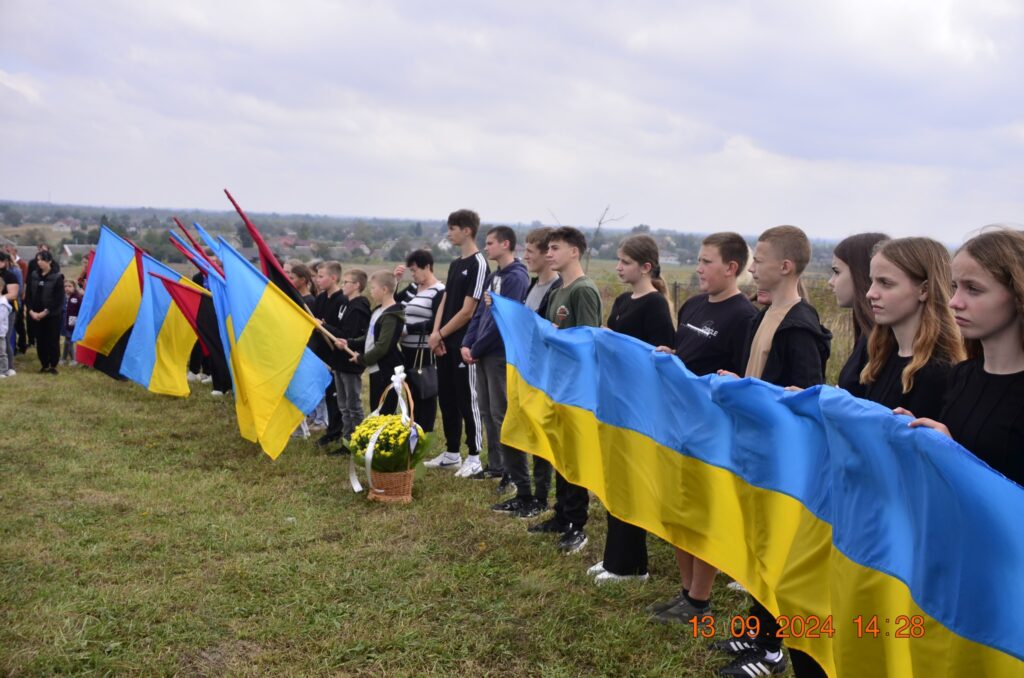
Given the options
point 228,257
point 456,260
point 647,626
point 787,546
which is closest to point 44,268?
point 228,257

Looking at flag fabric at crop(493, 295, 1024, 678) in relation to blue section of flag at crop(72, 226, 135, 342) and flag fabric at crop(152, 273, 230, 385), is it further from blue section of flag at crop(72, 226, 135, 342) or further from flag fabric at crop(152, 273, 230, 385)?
blue section of flag at crop(72, 226, 135, 342)

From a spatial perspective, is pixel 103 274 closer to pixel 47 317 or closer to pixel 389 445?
pixel 47 317

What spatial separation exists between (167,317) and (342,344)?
401 cm

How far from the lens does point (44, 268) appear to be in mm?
14242

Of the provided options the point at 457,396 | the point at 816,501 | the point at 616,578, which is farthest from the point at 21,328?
the point at 816,501

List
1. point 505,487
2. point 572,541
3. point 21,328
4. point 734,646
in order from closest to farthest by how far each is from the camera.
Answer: point 734,646 → point 572,541 → point 505,487 → point 21,328

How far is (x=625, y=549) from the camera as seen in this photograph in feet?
16.7

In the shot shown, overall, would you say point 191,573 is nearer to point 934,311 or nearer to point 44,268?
point 934,311

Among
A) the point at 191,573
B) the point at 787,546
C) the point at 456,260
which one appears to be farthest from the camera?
the point at 456,260

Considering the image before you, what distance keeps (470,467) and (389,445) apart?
4.21 feet

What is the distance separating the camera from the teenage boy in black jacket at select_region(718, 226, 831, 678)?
3857mm

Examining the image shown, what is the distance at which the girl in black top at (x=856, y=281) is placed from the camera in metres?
3.60

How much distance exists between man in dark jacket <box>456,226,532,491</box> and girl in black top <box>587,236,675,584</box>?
1457 millimetres

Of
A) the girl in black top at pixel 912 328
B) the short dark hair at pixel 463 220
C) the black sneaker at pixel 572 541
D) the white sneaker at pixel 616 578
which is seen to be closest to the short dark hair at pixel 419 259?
the short dark hair at pixel 463 220
